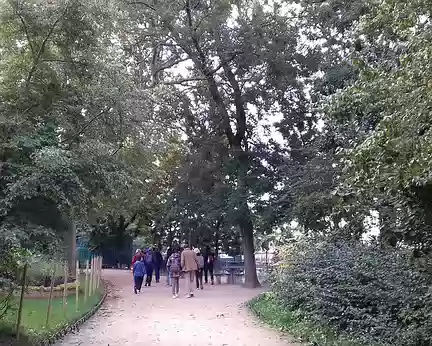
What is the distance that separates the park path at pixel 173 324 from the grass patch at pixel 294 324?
32 cm

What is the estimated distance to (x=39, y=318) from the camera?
11.0 meters

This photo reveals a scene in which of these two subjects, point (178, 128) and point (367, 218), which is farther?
point (178, 128)

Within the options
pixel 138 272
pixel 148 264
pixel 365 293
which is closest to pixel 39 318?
pixel 365 293

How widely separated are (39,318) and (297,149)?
14166 millimetres

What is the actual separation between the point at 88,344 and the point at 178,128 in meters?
14.2

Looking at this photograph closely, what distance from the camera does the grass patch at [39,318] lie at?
28.8ft

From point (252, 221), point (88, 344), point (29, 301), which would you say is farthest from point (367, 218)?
point (252, 221)

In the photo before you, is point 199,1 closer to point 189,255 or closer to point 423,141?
point 189,255

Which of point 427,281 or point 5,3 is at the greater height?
point 5,3

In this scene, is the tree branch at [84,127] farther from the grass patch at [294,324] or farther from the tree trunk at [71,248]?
the grass patch at [294,324]

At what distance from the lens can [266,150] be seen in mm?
24078

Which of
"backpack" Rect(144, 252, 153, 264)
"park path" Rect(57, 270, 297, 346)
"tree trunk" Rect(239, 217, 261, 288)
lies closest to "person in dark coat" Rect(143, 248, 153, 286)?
"backpack" Rect(144, 252, 153, 264)

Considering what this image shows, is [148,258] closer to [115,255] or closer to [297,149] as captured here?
[297,149]

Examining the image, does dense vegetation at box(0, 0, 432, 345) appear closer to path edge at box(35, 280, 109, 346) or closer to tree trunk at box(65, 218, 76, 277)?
path edge at box(35, 280, 109, 346)
